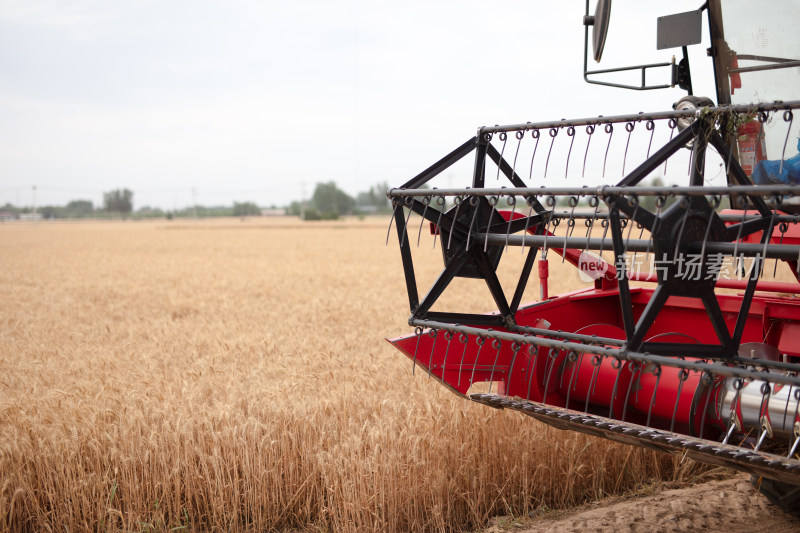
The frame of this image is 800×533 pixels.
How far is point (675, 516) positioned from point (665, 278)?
5.18ft

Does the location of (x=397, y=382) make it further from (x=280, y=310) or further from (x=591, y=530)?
(x=280, y=310)

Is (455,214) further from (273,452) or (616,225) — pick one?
(273,452)

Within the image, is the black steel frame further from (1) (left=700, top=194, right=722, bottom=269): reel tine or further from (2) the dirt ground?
(2) the dirt ground

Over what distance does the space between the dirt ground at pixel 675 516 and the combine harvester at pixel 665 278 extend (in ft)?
0.60

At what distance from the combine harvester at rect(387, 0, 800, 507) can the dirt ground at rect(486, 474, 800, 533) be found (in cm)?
18

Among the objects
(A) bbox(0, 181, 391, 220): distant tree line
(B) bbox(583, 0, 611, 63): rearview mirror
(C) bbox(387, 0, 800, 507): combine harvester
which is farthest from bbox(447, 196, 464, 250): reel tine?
(A) bbox(0, 181, 391, 220): distant tree line

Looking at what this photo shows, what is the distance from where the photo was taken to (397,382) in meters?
4.32

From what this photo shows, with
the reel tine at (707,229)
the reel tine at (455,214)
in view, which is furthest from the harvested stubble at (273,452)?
the reel tine at (707,229)

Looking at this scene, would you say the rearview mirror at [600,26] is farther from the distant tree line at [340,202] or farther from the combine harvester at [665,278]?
the distant tree line at [340,202]

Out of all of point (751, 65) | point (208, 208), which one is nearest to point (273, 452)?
point (751, 65)

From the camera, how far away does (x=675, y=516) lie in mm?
3271

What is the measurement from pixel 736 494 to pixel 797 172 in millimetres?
1628

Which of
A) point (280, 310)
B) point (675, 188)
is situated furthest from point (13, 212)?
point (675, 188)

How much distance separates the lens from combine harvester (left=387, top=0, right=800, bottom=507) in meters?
2.22
